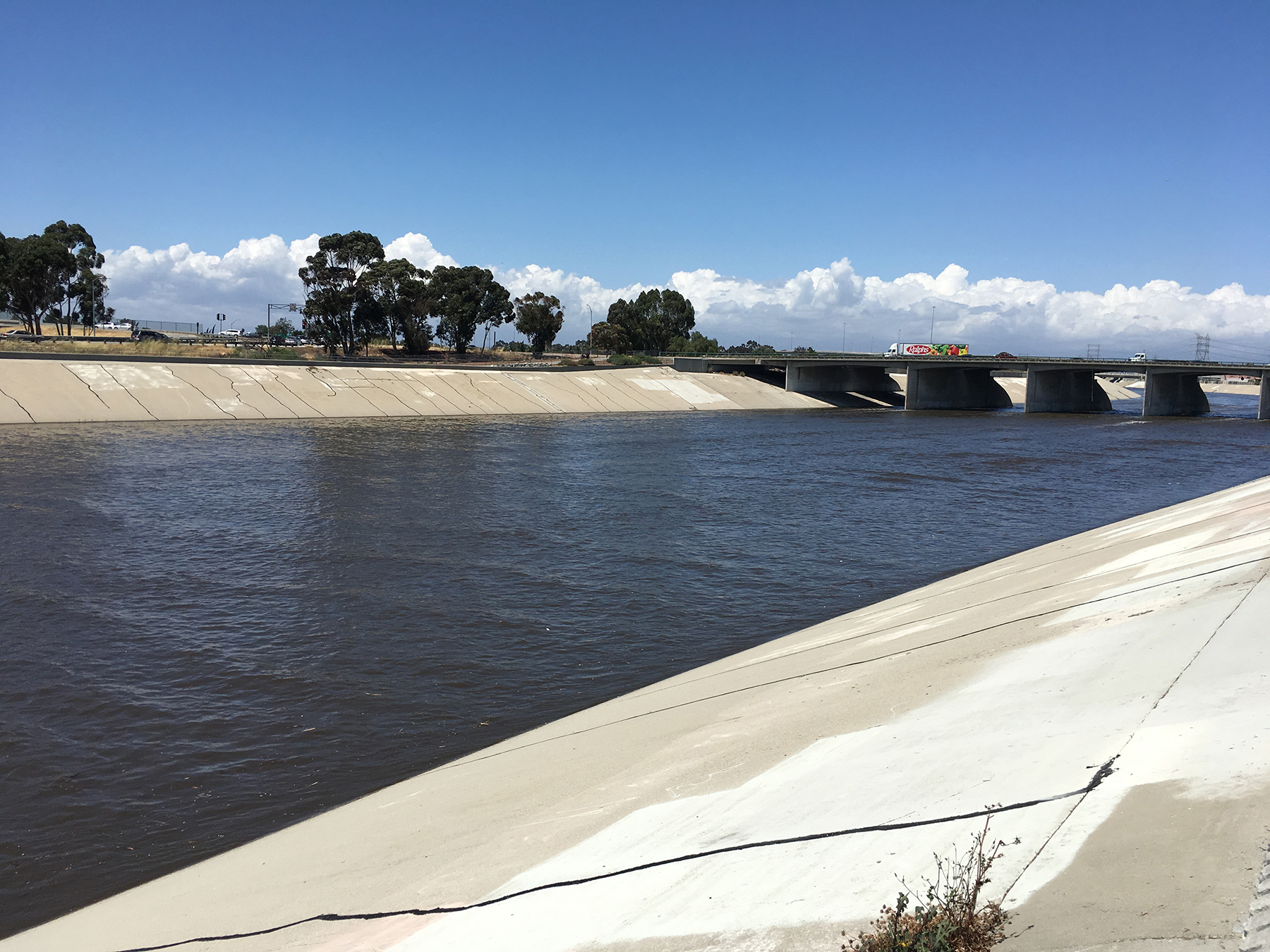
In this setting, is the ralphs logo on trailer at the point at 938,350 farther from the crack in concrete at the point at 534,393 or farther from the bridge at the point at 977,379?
the crack in concrete at the point at 534,393

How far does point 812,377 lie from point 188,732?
11151 cm

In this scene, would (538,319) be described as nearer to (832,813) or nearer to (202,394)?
(202,394)

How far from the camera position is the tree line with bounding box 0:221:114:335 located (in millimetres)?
112562

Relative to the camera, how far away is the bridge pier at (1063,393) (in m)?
111

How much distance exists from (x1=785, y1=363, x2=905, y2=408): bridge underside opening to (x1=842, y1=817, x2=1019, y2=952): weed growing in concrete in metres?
112

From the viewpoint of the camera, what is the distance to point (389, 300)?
124 meters

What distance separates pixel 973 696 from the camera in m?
9.45

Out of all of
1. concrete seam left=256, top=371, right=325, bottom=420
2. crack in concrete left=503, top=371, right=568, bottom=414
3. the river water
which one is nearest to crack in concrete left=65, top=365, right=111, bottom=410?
the river water

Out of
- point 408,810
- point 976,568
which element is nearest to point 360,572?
point 408,810

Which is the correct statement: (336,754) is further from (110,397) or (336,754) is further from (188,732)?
(110,397)

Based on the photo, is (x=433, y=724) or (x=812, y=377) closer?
(x=433, y=724)

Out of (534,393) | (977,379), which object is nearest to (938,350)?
(977,379)

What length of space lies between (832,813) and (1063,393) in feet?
396

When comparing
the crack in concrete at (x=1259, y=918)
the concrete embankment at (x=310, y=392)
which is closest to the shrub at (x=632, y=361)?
the concrete embankment at (x=310, y=392)
